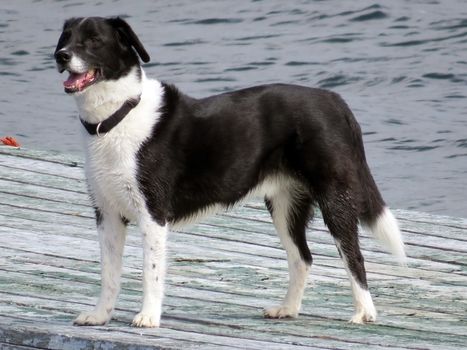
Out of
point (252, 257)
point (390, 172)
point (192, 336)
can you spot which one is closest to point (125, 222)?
point (192, 336)

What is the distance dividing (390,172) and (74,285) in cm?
764

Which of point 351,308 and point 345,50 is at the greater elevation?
point 351,308

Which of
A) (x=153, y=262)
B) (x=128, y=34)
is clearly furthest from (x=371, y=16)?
(x=153, y=262)

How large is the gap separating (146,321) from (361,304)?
93 centimetres

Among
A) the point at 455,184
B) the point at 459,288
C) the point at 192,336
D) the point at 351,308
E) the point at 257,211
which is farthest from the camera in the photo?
the point at 455,184

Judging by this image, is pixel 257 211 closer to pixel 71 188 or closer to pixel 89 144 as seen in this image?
pixel 71 188

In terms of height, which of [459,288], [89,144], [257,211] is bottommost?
[257,211]

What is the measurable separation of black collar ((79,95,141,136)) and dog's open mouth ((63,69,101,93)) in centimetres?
16

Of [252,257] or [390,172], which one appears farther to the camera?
[390,172]

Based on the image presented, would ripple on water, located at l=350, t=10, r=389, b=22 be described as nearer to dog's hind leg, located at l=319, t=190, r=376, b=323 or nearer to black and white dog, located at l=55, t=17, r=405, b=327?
black and white dog, located at l=55, t=17, r=405, b=327

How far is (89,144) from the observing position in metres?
5.39

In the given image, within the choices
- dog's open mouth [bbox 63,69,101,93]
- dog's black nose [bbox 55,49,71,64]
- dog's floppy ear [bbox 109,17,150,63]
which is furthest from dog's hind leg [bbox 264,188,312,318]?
dog's black nose [bbox 55,49,71,64]

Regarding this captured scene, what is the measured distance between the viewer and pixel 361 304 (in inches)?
222

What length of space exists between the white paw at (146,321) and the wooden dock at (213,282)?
0.05 m
